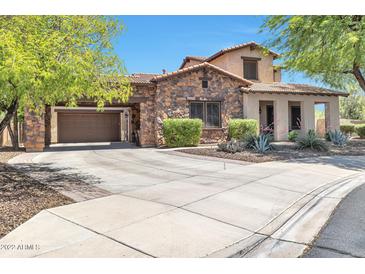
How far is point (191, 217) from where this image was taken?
15.4 ft

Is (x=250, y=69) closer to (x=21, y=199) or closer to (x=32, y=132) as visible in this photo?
(x=32, y=132)

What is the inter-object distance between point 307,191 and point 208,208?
2.76 metres

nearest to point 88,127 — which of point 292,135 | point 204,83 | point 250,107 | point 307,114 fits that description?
point 204,83

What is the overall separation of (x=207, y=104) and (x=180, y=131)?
287 centimetres

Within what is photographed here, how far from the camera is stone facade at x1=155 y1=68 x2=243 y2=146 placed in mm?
16516

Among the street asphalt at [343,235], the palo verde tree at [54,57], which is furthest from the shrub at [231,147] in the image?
the street asphalt at [343,235]

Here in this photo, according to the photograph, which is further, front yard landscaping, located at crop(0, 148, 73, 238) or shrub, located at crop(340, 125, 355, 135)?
shrub, located at crop(340, 125, 355, 135)

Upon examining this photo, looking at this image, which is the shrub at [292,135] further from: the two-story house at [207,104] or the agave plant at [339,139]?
the agave plant at [339,139]

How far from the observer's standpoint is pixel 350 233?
420 centimetres

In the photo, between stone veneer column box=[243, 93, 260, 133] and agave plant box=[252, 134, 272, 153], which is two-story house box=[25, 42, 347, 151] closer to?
stone veneer column box=[243, 93, 260, 133]

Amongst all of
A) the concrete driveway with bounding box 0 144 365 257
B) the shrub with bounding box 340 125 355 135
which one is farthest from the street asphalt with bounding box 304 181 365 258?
the shrub with bounding box 340 125 355 135

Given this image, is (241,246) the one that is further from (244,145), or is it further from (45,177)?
(244,145)

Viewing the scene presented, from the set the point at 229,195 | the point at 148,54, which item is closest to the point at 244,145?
the point at 148,54

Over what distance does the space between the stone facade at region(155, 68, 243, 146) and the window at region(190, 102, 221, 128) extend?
29 cm
